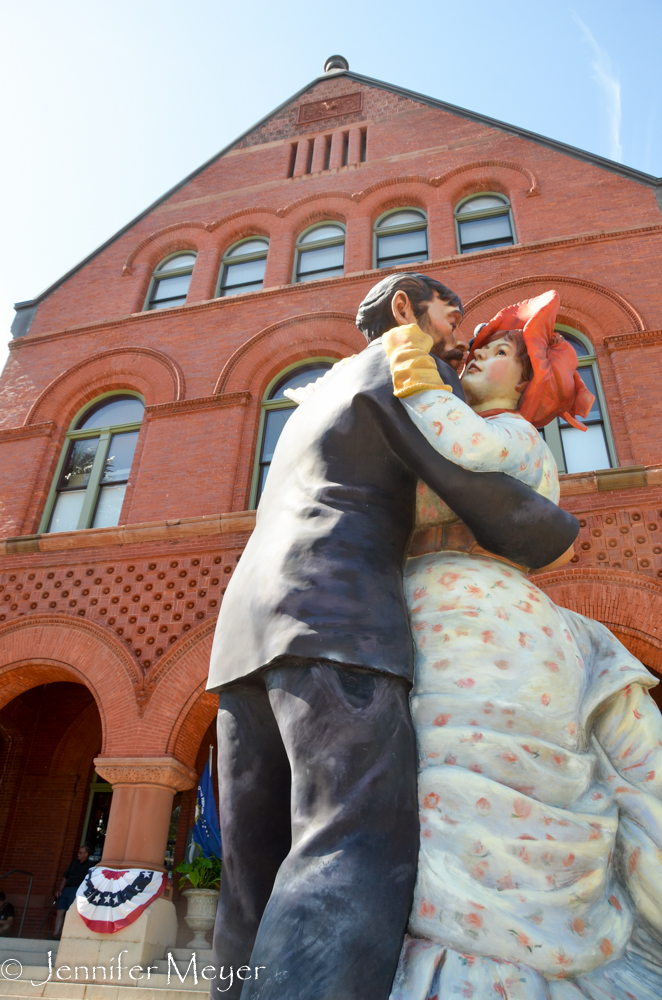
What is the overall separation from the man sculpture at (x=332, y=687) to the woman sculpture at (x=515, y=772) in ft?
0.20

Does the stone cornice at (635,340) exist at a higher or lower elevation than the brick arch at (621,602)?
higher


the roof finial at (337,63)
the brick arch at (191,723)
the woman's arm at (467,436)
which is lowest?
the woman's arm at (467,436)

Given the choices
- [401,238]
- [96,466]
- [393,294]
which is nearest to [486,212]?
[401,238]

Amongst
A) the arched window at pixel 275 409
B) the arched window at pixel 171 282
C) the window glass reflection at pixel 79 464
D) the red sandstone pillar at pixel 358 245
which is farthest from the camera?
the arched window at pixel 171 282

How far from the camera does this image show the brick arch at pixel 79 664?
8602 millimetres

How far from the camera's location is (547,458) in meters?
1.96

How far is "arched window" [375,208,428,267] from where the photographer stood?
1280cm

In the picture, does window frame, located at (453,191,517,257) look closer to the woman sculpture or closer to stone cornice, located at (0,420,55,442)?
stone cornice, located at (0,420,55,442)

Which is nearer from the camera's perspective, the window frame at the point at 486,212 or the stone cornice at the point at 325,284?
the stone cornice at the point at 325,284

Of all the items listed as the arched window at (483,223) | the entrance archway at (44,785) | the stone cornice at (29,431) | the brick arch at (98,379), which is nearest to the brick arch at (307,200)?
the arched window at (483,223)

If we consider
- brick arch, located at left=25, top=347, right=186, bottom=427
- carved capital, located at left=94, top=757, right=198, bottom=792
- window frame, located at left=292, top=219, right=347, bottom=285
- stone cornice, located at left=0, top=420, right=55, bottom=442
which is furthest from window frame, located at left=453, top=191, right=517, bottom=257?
carved capital, located at left=94, top=757, right=198, bottom=792

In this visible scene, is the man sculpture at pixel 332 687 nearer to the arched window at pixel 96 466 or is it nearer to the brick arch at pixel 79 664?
the brick arch at pixel 79 664

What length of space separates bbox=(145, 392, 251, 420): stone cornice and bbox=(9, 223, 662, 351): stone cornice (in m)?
2.25

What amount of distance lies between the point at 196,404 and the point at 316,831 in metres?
10.2
